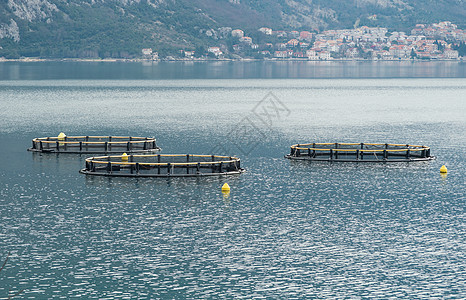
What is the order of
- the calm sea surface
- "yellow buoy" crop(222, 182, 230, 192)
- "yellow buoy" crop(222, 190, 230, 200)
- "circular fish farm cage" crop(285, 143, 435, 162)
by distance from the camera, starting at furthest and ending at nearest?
"circular fish farm cage" crop(285, 143, 435, 162)
"yellow buoy" crop(222, 182, 230, 192)
"yellow buoy" crop(222, 190, 230, 200)
the calm sea surface

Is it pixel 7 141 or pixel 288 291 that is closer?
pixel 288 291

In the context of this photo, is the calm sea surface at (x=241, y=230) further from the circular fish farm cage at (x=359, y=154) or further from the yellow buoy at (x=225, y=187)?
the circular fish farm cage at (x=359, y=154)

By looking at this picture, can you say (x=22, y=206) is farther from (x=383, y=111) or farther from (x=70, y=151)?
(x=383, y=111)

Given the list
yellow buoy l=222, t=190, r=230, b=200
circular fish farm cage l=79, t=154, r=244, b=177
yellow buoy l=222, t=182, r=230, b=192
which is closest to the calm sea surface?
yellow buoy l=222, t=190, r=230, b=200

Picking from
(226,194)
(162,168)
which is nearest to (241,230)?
(226,194)

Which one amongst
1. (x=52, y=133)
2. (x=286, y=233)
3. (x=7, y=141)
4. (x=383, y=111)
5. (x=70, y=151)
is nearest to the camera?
(x=286, y=233)

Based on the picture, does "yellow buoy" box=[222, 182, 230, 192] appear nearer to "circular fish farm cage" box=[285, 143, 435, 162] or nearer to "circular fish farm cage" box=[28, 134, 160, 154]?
"circular fish farm cage" box=[285, 143, 435, 162]

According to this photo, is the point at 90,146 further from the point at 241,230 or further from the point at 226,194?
the point at 241,230

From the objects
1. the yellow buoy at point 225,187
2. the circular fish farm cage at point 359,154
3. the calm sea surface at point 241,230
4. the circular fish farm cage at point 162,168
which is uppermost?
the circular fish farm cage at point 359,154

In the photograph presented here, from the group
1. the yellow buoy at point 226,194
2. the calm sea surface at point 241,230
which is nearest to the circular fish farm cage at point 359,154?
the calm sea surface at point 241,230

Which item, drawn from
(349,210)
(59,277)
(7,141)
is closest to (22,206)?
(59,277)

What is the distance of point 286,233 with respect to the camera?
57938 millimetres

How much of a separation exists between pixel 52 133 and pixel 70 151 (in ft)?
87.3

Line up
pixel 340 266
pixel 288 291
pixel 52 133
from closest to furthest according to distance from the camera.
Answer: pixel 288 291 < pixel 340 266 < pixel 52 133
